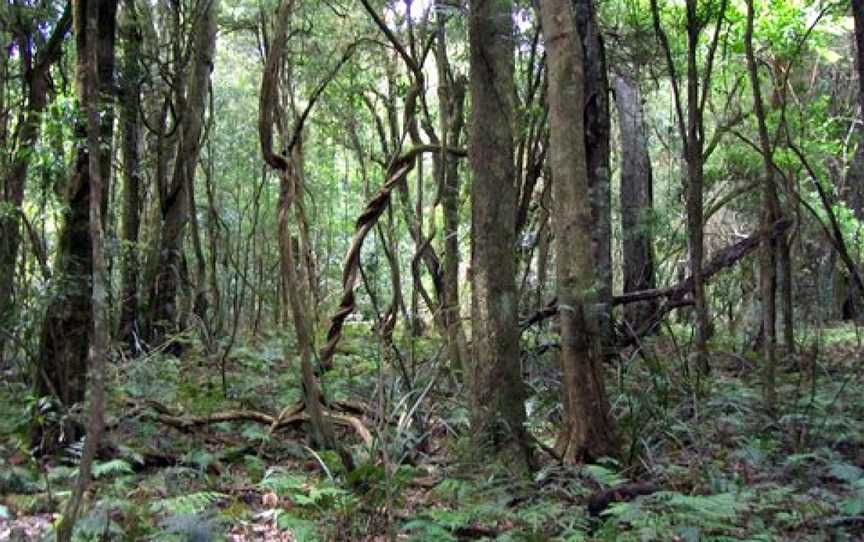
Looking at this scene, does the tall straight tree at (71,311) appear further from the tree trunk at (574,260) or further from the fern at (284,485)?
the tree trunk at (574,260)

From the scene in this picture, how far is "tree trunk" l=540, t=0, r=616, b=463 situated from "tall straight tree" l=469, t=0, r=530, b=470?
1.14 feet

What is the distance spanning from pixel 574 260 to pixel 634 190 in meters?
8.73

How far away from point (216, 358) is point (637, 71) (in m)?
7.17

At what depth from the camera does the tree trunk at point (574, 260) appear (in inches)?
226

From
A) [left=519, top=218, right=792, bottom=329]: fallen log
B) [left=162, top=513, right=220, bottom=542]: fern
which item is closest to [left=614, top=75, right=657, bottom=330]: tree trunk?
[left=519, top=218, right=792, bottom=329]: fallen log

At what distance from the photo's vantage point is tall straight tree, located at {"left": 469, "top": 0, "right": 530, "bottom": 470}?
19.4 ft

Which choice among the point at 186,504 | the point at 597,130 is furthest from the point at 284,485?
the point at 597,130

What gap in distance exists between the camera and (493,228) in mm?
5973

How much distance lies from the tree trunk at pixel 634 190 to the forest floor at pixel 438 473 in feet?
11.8

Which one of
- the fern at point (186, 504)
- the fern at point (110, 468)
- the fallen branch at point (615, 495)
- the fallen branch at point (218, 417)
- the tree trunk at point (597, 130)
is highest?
the tree trunk at point (597, 130)

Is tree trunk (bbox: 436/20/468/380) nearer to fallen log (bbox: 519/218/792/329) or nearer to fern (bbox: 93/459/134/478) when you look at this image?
fallen log (bbox: 519/218/792/329)

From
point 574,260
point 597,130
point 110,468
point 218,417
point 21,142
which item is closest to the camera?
point 110,468

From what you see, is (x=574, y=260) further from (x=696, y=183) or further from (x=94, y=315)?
(x=94, y=315)

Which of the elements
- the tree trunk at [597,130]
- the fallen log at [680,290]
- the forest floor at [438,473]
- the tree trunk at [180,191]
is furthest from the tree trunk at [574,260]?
the tree trunk at [180,191]
